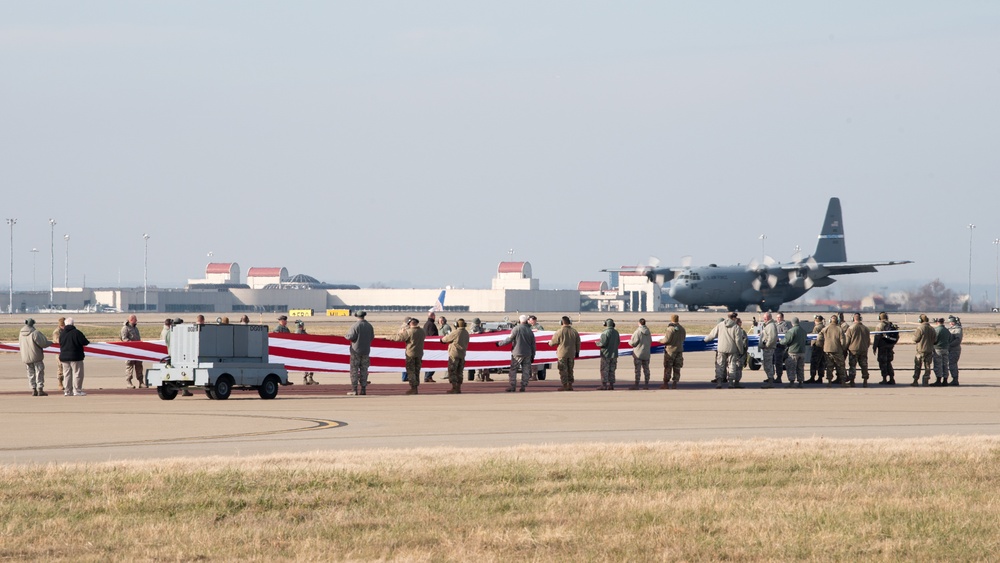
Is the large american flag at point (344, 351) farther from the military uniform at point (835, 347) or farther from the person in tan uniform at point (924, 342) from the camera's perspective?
the person in tan uniform at point (924, 342)

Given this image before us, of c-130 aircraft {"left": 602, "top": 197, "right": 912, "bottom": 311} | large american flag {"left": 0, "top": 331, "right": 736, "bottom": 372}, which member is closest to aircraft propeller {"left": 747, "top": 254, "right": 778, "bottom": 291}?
c-130 aircraft {"left": 602, "top": 197, "right": 912, "bottom": 311}

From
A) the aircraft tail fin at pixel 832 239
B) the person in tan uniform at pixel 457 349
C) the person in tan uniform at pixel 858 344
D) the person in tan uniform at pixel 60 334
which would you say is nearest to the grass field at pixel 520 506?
the person in tan uniform at pixel 457 349

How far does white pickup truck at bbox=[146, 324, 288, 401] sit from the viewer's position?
2202 centimetres

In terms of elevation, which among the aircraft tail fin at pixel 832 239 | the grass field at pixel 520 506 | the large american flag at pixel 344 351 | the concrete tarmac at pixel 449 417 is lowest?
the concrete tarmac at pixel 449 417

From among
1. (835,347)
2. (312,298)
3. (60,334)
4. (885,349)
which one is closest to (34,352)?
(60,334)

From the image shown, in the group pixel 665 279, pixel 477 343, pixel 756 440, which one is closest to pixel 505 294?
pixel 665 279

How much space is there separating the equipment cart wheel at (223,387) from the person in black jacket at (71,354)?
9.17ft

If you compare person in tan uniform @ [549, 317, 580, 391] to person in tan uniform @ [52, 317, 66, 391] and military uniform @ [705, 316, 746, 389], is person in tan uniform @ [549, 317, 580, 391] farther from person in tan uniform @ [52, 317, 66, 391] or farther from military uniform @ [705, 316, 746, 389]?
person in tan uniform @ [52, 317, 66, 391]

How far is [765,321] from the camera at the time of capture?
1045 inches

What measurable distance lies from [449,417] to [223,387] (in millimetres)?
5766

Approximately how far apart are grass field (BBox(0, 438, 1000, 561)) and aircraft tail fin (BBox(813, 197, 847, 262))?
8641cm

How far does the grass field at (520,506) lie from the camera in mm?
8164

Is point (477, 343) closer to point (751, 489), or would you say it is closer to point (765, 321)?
point (765, 321)

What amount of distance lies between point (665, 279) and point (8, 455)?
8683 cm
